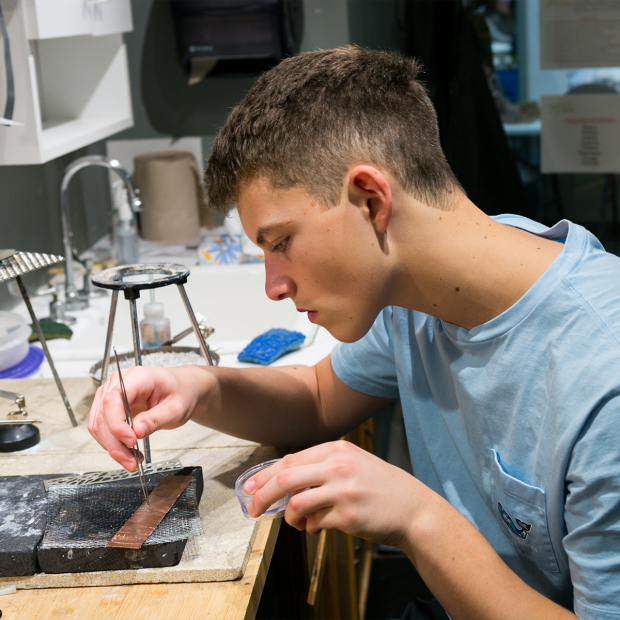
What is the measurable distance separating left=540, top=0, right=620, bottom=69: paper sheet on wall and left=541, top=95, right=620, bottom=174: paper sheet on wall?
0.37ft

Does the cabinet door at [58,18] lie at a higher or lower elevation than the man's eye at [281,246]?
higher

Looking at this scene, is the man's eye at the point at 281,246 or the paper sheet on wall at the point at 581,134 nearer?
the man's eye at the point at 281,246

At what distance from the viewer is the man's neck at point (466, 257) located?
0.95 m

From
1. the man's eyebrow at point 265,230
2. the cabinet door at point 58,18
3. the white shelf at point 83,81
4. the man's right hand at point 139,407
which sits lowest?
the man's right hand at point 139,407

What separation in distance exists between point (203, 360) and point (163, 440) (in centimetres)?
20

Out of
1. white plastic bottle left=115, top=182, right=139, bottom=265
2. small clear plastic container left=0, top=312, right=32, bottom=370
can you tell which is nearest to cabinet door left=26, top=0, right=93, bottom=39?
white plastic bottle left=115, top=182, right=139, bottom=265

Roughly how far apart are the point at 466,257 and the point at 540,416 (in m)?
0.22

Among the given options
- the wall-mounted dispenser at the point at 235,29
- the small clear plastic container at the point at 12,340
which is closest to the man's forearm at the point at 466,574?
the small clear plastic container at the point at 12,340

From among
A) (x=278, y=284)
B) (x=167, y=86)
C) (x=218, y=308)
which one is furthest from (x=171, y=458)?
(x=167, y=86)

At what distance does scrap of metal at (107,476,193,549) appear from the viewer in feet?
2.94

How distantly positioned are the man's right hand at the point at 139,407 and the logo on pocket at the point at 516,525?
1.55 ft

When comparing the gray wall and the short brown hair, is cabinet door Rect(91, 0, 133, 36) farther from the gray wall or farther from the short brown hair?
the short brown hair

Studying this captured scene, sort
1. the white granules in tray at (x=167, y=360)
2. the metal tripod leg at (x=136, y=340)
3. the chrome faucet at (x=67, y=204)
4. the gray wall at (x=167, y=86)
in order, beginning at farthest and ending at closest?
the gray wall at (x=167, y=86), the chrome faucet at (x=67, y=204), the white granules in tray at (x=167, y=360), the metal tripod leg at (x=136, y=340)

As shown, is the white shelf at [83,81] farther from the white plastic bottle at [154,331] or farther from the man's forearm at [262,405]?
the man's forearm at [262,405]
